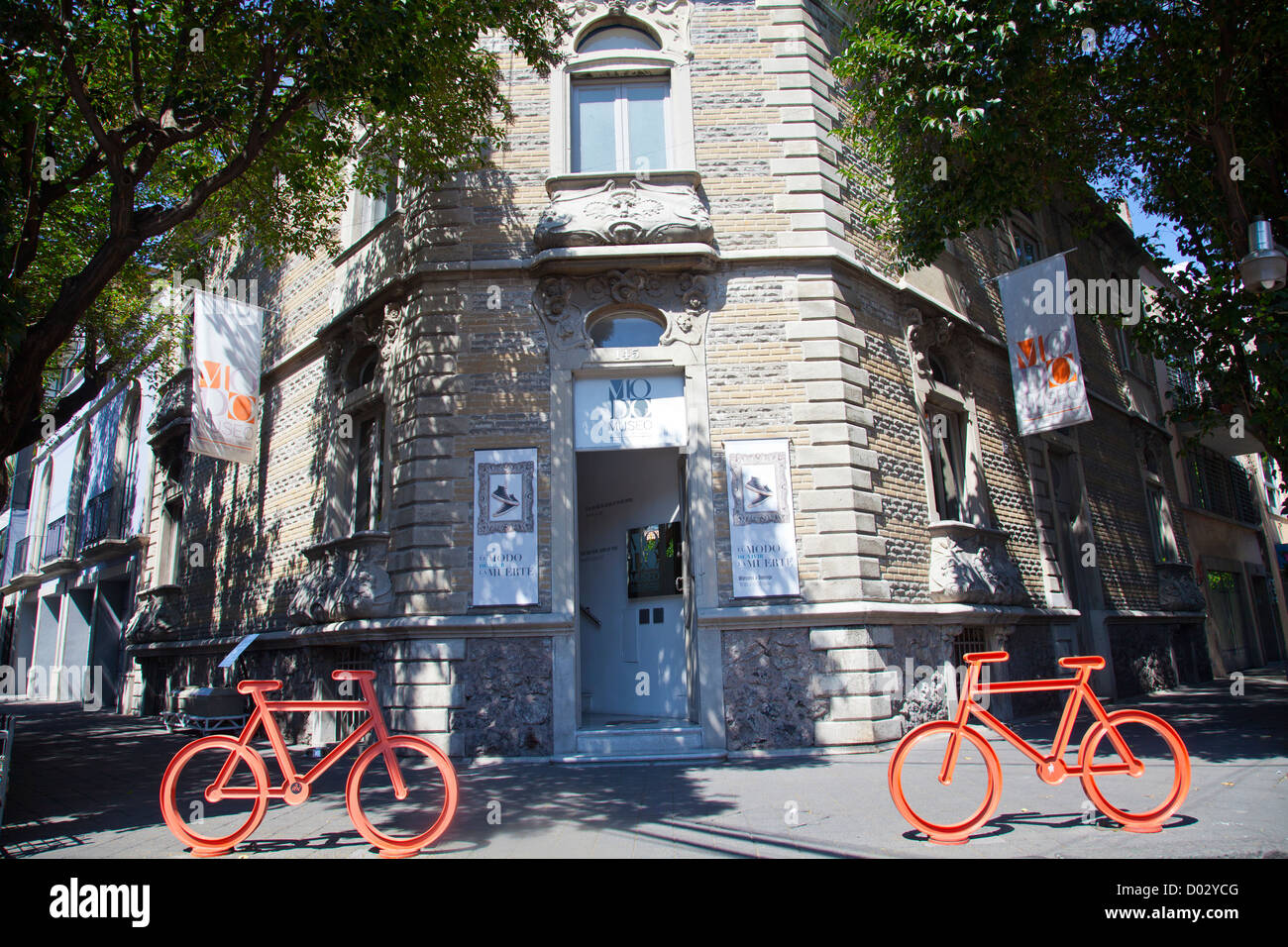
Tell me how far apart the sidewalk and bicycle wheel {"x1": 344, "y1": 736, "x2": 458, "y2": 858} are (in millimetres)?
174

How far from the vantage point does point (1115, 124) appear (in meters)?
10.8

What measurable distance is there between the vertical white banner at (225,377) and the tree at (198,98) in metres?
2.01

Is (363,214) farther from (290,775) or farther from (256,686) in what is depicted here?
(290,775)

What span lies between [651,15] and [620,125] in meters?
1.82

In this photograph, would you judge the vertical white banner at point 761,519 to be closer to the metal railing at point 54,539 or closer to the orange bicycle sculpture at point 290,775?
the orange bicycle sculpture at point 290,775

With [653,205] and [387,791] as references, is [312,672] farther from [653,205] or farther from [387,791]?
[653,205]

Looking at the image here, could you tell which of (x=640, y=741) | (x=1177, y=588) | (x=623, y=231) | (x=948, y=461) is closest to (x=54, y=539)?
(x=623, y=231)

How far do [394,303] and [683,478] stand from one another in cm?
496

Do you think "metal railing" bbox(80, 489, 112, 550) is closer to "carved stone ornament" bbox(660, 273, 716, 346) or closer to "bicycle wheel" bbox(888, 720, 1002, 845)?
"carved stone ornament" bbox(660, 273, 716, 346)

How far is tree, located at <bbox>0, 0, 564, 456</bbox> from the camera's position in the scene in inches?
299

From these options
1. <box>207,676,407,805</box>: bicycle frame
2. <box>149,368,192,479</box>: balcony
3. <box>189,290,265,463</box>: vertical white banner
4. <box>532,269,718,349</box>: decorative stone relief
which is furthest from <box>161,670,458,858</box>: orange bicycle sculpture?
<box>149,368,192,479</box>: balcony

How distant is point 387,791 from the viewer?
23.6 feet

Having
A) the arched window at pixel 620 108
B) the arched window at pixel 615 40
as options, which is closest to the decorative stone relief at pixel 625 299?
the arched window at pixel 620 108
